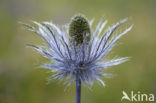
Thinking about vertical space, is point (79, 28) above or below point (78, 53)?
above

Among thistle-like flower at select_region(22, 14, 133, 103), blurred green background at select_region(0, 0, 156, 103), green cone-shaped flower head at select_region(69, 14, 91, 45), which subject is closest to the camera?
thistle-like flower at select_region(22, 14, 133, 103)

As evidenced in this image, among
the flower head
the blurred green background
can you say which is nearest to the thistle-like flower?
the flower head

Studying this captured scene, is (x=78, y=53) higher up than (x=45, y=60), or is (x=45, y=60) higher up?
(x=45, y=60)

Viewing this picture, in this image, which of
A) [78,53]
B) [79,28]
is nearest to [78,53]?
[78,53]

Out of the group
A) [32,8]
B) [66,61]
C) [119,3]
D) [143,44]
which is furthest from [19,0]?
[66,61]

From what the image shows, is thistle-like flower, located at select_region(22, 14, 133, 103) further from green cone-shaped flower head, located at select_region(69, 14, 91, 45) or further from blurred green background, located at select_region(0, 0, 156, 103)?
blurred green background, located at select_region(0, 0, 156, 103)

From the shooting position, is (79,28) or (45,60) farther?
(45,60)

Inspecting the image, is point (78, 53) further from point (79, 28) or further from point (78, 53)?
point (79, 28)

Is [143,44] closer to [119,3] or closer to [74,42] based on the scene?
[119,3]

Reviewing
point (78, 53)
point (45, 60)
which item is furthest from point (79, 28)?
point (45, 60)
